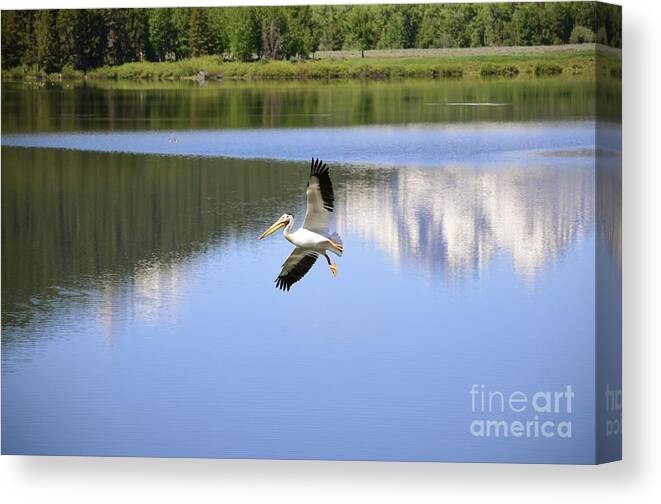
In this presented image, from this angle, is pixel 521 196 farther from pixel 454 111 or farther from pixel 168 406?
pixel 168 406

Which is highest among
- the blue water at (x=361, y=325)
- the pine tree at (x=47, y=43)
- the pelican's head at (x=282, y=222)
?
the pine tree at (x=47, y=43)

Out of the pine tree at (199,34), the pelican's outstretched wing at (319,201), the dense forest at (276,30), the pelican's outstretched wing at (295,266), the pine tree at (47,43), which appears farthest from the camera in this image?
the pine tree at (47,43)

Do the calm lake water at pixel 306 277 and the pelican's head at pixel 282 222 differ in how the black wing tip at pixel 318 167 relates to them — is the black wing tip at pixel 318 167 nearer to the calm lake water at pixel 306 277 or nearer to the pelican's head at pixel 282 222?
the calm lake water at pixel 306 277

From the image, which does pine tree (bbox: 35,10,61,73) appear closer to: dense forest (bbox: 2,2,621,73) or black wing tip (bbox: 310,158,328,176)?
dense forest (bbox: 2,2,621,73)

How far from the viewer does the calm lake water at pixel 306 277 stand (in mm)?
13891

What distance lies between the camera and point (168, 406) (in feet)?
47.0

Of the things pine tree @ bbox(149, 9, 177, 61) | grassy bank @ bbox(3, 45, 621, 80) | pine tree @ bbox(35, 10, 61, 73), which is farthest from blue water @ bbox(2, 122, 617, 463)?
pine tree @ bbox(35, 10, 61, 73)

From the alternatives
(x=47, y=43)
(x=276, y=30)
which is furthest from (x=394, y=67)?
(x=47, y=43)

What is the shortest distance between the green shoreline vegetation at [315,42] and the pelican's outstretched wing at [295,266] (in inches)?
61.2

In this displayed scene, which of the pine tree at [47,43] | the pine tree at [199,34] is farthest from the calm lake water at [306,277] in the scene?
the pine tree at [199,34]

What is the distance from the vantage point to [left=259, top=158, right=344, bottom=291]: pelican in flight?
14.1 metres

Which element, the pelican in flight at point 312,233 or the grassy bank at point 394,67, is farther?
the pelican in flight at point 312,233

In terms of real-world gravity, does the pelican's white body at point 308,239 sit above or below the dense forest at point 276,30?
below

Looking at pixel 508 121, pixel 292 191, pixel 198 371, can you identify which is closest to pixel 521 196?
pixel 508 121
